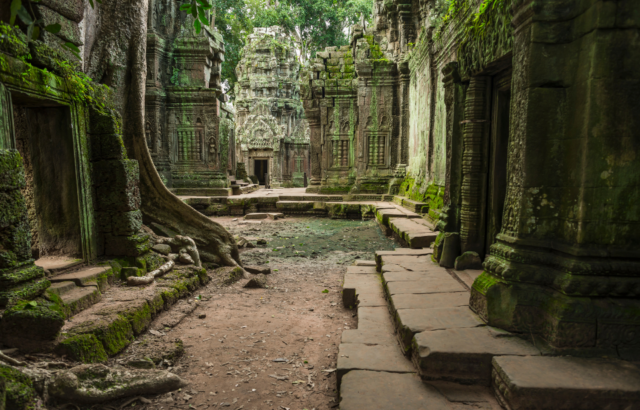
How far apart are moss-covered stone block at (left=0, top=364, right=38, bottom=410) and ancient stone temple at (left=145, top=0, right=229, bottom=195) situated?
11.1 m

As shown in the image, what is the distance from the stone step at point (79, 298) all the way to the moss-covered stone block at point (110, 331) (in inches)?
9.6

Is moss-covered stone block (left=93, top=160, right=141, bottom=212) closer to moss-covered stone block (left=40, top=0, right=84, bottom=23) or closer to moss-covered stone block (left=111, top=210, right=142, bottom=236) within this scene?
moss-covered stone block (left=111, top=210, right=142, bottom=236)

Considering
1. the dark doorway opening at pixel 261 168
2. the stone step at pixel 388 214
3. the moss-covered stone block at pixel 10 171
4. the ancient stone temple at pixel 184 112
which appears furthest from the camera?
the dark doorway opening at pixel 261 168

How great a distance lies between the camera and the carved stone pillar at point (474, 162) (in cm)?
379

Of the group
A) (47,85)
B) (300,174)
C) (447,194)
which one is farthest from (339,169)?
(300,174)

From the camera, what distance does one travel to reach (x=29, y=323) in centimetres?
249

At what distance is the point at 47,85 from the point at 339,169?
10432mm

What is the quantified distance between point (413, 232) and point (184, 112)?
977cm

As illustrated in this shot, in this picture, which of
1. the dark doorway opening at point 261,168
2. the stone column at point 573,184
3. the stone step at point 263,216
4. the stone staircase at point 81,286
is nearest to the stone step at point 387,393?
the stone column at point 573,184

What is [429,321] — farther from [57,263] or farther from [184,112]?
[184,112]

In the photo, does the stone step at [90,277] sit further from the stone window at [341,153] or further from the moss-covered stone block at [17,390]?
the stone window at [341,153]

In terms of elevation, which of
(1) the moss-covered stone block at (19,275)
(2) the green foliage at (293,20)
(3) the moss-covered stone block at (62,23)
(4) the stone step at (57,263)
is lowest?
(4) the stone step at (57,263)

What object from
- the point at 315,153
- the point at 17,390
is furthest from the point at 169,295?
the point at 315,153

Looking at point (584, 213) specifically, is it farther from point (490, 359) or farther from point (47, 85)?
point (47, 85)
